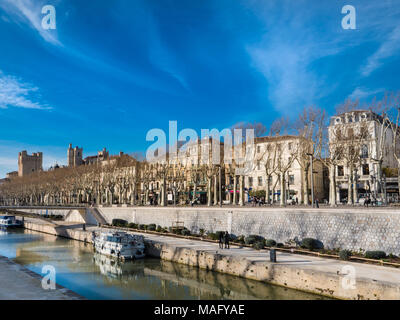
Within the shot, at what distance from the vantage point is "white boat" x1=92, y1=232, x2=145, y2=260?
3075cm

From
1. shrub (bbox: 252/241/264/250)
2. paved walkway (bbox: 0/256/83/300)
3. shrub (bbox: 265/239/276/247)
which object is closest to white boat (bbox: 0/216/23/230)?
paved walkway (bbox: 0/256/83/300)

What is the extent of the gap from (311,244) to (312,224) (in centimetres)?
180

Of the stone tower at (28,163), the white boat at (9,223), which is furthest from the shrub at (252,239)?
the stone tower at (28,163)

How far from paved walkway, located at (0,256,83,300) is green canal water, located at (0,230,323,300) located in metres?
3.53

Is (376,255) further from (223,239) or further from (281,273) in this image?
(223,239)

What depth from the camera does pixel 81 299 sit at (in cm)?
1406

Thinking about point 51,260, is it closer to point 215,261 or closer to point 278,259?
point 215,261

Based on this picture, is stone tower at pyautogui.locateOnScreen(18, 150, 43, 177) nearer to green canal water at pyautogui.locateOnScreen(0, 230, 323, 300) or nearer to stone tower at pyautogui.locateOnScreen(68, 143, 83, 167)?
stone tower at pyautogui.locateOnScreen(68, 143, 83, 167)

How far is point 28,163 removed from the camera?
15338cm

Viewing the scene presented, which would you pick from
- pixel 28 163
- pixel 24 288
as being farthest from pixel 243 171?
pixel 28 163
